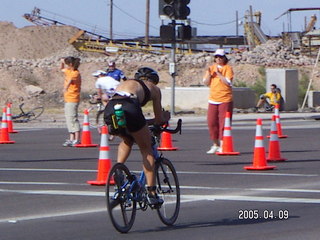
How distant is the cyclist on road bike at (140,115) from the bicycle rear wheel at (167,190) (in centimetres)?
18

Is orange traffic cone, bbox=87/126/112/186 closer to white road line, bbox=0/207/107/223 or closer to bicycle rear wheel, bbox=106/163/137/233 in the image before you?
white road line, bbox=0/207/107/223

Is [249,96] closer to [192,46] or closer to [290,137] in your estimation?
[290,137]

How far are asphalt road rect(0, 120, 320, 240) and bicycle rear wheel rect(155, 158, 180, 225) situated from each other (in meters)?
0.14

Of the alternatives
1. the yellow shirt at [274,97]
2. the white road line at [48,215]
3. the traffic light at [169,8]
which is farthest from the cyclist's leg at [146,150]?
the yellow shirt at [274,97]

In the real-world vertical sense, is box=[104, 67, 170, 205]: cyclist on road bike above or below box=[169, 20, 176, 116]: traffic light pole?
below

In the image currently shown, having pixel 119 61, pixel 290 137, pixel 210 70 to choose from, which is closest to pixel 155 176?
pixel 210 70

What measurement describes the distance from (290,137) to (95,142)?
4.95 metres

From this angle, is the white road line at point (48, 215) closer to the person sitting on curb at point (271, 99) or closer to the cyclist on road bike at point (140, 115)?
the cyclist on road bike at point (140, 115)

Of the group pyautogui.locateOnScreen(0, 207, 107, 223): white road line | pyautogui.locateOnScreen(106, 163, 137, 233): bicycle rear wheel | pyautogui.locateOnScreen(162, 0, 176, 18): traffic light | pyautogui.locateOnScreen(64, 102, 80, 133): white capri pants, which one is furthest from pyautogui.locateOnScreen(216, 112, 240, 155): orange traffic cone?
pyautogui.locateOnScreen(162, 0, 176, 18): traffic light

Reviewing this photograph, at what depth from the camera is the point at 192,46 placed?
92.1 meters

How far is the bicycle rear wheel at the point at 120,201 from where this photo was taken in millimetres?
9141

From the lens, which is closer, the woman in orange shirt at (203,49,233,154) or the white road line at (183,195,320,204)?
the white road line at (183,195,320,204)

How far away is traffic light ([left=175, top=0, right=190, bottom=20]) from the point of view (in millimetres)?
25531

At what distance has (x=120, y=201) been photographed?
362 inches
